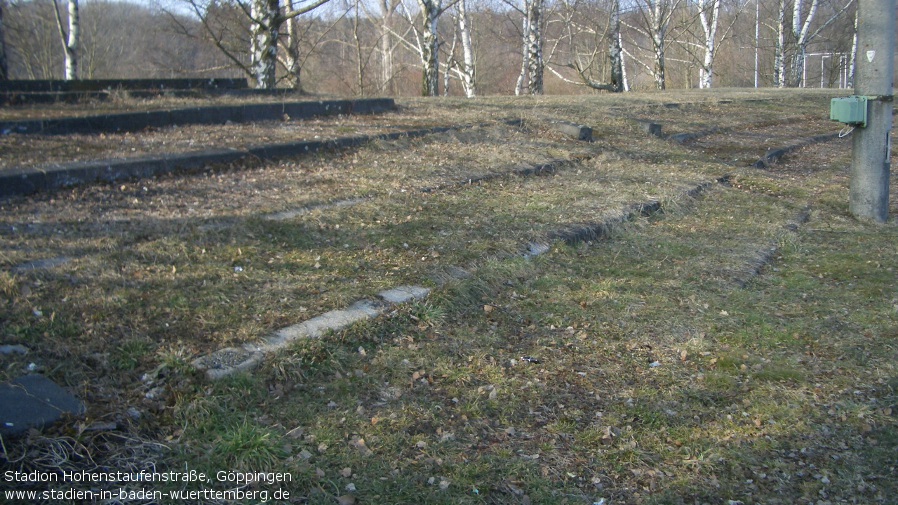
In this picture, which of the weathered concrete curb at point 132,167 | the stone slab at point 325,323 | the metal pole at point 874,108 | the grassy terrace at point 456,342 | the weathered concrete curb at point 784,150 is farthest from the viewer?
the weathered concrete curb at point 784,150

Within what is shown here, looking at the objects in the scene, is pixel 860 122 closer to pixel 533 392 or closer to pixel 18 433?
pixel 533 392

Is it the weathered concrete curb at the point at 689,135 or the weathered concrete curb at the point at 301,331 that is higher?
the weathered concrete curb at the point at 689,135

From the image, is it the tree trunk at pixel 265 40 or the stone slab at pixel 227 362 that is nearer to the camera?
the stone slab at pixel 227 362

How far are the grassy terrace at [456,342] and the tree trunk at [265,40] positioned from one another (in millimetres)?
7475

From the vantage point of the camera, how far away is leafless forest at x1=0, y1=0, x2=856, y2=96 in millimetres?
18812

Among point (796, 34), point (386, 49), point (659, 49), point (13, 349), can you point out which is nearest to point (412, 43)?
point (386, 49)

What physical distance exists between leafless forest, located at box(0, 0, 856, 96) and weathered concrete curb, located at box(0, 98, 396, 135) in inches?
136

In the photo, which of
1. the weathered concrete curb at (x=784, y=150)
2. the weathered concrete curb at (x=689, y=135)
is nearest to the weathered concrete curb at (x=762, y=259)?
the weathered concrete curb at (x=784, y=150)

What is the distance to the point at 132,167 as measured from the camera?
590 cm

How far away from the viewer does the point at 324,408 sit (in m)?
3.31

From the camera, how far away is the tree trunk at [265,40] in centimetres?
1338

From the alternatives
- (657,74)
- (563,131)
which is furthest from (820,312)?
(657,74)

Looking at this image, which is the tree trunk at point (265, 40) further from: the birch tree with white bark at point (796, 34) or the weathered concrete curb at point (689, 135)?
the birch tree with white bark at point (796, 34)

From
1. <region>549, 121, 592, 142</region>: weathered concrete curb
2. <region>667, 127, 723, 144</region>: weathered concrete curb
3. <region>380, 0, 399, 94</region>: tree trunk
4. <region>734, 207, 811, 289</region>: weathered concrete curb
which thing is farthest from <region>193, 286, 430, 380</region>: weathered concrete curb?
<region>380, 0, 399, 94</region>: tree trunk
